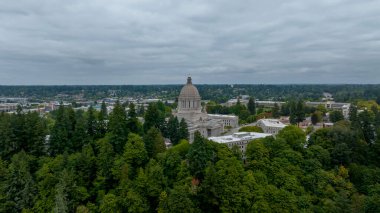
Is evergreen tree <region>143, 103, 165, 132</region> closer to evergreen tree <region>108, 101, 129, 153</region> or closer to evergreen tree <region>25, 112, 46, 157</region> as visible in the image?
evergreen tree <region>108, 101, 129, 153</region>

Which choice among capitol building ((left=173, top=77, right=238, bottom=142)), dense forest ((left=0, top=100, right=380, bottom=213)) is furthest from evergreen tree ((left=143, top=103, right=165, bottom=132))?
capitol building ((left=173, top=77, right=238, bottom=142))

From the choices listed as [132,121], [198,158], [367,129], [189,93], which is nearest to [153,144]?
[132,121]

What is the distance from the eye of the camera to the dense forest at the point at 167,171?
38.7 meters

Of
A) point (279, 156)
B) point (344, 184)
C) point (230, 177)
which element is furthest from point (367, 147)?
point (230, 177)

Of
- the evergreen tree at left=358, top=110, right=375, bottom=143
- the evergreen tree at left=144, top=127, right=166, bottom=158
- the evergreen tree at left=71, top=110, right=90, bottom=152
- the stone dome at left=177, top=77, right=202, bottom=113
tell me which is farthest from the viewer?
the stone dome at left=177, top=77, right=202, bottom=113

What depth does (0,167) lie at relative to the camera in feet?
147

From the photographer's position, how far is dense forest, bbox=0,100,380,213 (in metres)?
38.7

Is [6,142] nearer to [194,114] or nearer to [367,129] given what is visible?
[194,114]

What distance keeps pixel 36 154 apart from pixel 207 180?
90.3ft

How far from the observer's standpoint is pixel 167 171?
43.1 m

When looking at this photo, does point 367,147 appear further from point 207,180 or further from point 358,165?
point 207,180

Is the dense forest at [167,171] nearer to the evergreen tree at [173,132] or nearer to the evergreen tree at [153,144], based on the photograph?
the evergreen tree at [153,144]

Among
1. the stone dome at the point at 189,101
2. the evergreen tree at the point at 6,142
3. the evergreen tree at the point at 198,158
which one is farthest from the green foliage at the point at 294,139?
the evergreen tree at the point at 6,142

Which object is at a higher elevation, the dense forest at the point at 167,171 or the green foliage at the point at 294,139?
the green foliage at the point at 294,139
